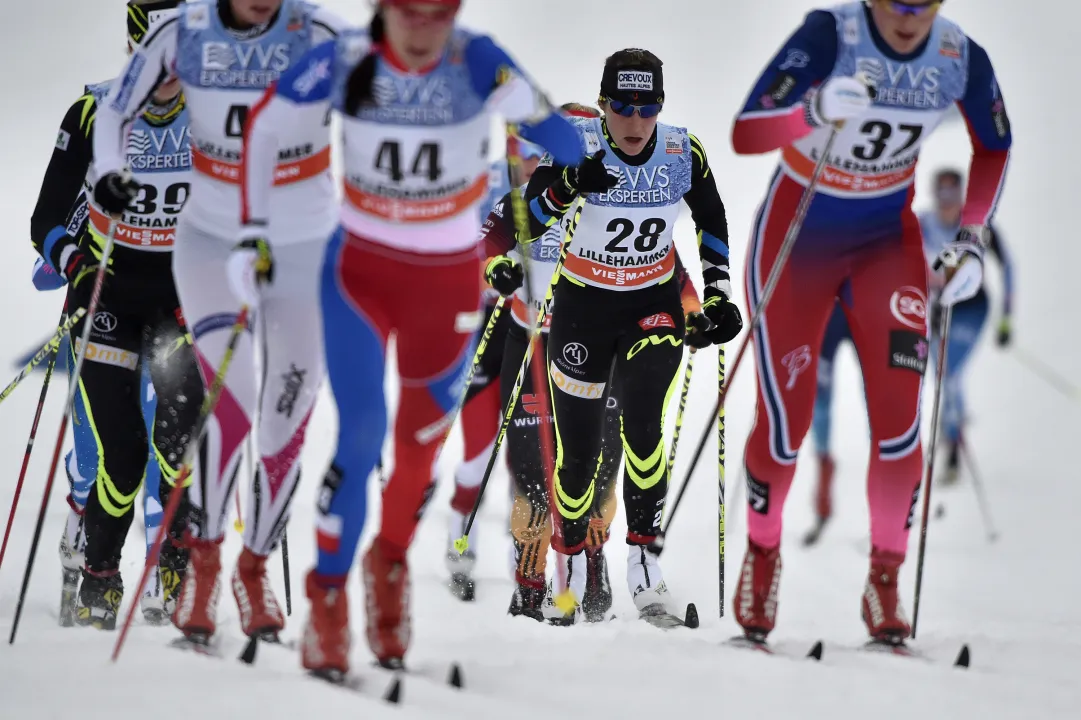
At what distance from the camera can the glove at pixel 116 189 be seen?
14.9 feet

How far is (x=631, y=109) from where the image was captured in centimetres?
550

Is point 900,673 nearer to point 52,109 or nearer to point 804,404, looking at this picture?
point 804,404

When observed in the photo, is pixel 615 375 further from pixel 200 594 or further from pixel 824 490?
pixel 824 490

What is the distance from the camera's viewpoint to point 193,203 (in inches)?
184

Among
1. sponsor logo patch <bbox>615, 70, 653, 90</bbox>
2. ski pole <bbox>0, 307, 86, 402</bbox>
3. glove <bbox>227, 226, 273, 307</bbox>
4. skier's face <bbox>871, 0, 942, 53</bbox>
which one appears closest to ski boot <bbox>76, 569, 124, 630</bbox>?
ski pole <bbox>0, 307, 86, 402</bbox>

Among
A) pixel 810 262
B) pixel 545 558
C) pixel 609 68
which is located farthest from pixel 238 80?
pixel 545 558

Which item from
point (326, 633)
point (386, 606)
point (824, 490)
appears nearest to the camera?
point (326, 633)

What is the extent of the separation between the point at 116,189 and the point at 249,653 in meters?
1.55

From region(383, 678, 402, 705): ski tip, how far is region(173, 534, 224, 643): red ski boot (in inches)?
38.0

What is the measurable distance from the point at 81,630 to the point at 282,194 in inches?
72.7

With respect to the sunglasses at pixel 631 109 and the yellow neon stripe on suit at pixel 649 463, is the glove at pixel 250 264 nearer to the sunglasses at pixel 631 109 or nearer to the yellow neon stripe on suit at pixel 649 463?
the sunglasses at pixel 631 109

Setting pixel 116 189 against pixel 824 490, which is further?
pixel 824 490

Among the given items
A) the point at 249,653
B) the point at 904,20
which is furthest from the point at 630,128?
the point at 249,653

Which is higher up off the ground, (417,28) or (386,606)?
(417,28)
